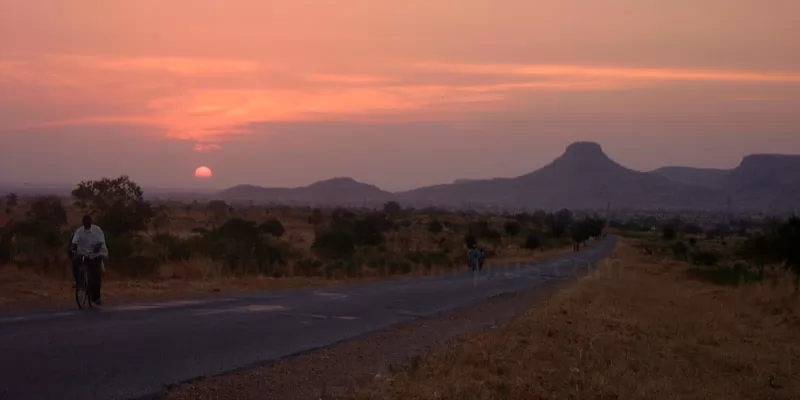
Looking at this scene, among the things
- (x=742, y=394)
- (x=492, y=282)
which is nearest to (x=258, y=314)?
(x=742, y=394)

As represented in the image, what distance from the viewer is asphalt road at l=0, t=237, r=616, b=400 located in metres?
10.7

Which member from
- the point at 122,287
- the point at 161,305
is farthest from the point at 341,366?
the point at 122,287

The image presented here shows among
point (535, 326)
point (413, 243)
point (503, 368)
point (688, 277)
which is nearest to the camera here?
point (503, 368)

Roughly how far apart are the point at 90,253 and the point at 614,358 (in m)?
10.2

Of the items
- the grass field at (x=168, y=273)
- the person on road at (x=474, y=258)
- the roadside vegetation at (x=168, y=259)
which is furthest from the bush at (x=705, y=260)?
the person on road at (x=474, y=258)

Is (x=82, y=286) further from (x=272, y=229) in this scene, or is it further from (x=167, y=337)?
(x=272, y=229)

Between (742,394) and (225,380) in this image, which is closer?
(225,380)

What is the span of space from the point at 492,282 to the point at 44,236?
17.3 meters

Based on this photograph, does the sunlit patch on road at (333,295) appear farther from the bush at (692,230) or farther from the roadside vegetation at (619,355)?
the bush at (692,230)

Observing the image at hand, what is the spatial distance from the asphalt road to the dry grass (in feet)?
8.43

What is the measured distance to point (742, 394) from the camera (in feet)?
45.4

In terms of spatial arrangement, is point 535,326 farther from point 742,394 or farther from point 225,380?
point 225,380

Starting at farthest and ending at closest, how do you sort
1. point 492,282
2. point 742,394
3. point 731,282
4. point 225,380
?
point 731,282, point 492,282, point 742,394, point 225,380

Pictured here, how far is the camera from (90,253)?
18.4m
